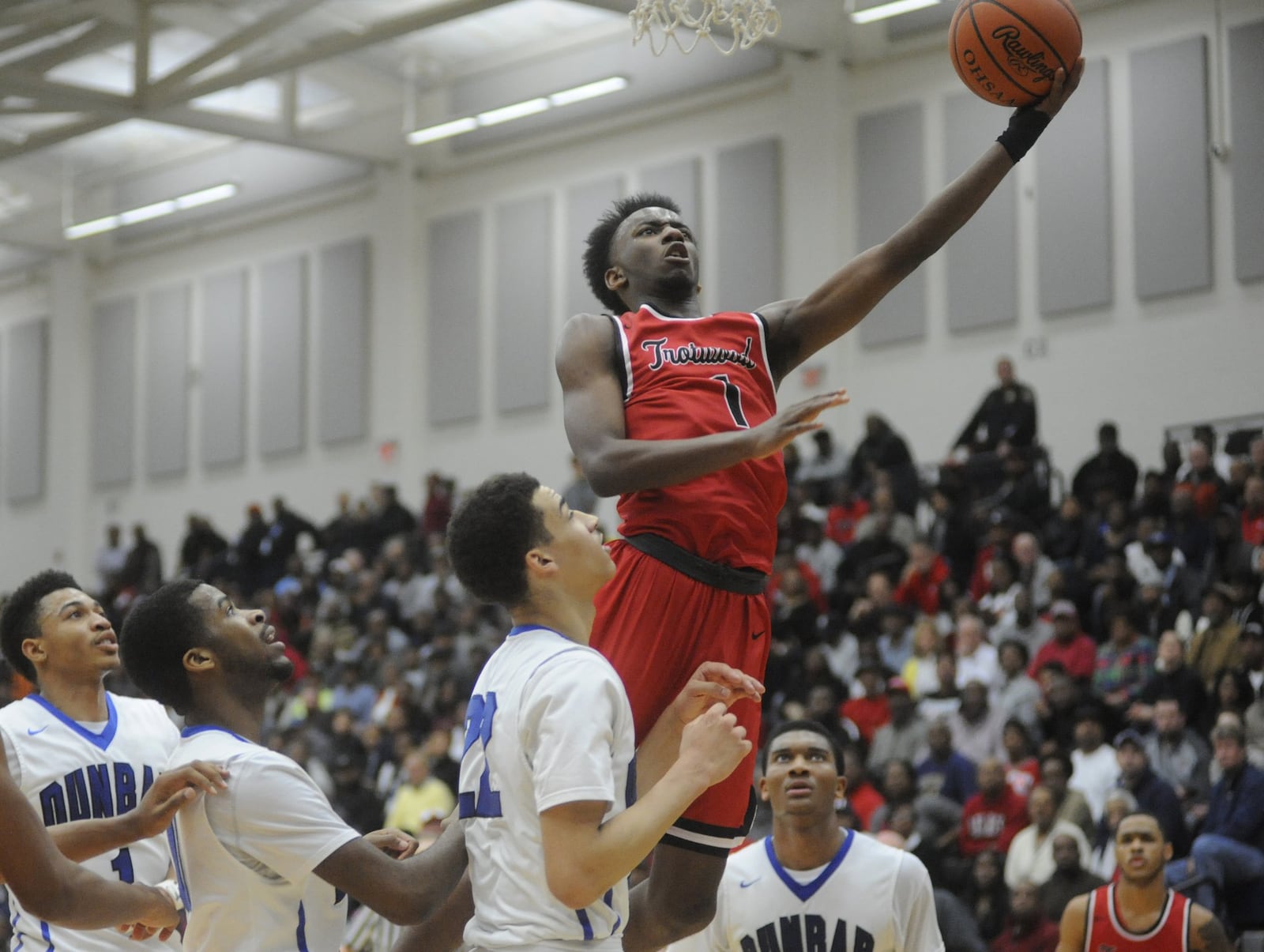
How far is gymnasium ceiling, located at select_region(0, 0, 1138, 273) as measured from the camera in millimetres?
19812

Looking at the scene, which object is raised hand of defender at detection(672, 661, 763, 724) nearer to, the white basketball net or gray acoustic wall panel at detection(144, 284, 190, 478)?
the white basketball net

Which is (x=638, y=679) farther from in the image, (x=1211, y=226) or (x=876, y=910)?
(x=1211, y=226)

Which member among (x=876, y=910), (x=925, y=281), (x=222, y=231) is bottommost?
(x=876, y=910)

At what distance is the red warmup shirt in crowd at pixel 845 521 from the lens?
53.0 ft

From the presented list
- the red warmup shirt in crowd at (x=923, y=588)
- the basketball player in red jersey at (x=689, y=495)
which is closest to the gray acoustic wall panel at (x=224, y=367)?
the red warmup shirt in crowd at (x=923, y=588)

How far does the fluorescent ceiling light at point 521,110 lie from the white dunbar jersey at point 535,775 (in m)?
17.9

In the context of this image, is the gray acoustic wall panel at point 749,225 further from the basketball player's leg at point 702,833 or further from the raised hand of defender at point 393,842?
the raised hand of defender at point 393,842

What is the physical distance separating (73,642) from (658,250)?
7.08 ft

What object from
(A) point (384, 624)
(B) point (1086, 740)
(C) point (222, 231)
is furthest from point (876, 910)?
(C) point (222, 231)

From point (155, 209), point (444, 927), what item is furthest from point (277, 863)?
point (155, 209)

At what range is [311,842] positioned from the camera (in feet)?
12.6

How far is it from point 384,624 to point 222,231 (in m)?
10.2

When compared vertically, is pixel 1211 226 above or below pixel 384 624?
above

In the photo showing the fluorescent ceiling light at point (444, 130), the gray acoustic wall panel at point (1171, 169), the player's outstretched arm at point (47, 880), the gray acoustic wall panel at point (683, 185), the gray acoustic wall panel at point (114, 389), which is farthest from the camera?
the gray acoustic wall panel at point (114, 389)
